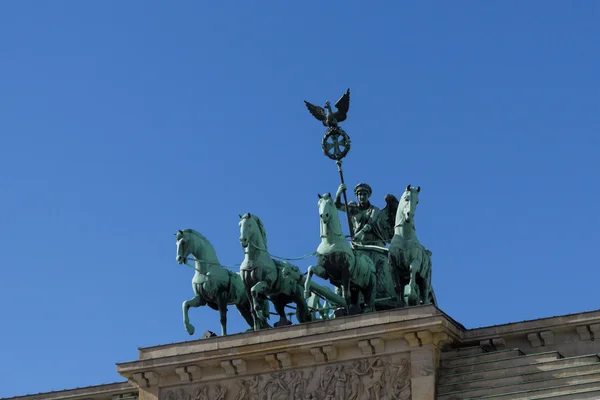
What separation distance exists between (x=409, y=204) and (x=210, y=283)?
16.6ft

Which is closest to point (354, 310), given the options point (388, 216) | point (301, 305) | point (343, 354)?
point (301, 305)

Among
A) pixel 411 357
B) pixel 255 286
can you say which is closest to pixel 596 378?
pixel 411 357

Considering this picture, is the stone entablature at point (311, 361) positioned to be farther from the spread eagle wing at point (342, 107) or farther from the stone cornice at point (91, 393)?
the spread eagle wing at point (342, 107)

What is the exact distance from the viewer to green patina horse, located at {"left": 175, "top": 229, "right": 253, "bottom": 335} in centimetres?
3616

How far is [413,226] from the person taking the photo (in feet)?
113

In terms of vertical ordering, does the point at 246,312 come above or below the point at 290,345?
above

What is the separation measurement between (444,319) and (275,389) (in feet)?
13.1

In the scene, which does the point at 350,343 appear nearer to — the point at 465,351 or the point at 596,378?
the point at 465,351

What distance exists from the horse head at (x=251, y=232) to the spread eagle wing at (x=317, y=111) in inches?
159

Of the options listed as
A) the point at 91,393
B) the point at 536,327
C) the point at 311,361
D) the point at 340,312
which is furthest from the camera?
the point at 91,393

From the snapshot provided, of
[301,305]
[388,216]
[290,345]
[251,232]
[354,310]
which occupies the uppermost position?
[388,216]

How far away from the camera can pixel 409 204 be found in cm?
3419

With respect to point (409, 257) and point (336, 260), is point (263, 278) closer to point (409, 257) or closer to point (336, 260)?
point (336, 260)

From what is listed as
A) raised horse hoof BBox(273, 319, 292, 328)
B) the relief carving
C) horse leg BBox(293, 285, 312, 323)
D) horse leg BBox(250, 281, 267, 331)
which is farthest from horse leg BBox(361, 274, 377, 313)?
the relief carving
